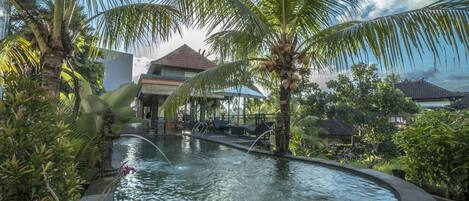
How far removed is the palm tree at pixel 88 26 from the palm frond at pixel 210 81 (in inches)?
93.0

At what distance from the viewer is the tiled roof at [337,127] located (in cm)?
1667

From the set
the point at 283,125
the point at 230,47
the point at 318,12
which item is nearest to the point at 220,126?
the point at 230,47

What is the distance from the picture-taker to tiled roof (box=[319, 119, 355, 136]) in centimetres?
1667

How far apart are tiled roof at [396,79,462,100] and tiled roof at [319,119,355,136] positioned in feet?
76.7

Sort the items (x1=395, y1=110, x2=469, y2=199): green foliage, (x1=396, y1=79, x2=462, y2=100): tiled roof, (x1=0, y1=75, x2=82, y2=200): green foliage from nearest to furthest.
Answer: (x1=0, y1=75, x2=82, y2=200): green foliage → (x1=395, y1=110, x2=469, y2=199): green foliage → (x1=396, y1=79, x2=462, y2=100): tiled roof

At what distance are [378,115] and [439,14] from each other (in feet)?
44.8

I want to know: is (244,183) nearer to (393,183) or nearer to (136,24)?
(393,183)

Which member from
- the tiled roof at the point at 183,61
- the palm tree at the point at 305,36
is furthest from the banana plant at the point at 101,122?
the tiled roof at the point at 183,61

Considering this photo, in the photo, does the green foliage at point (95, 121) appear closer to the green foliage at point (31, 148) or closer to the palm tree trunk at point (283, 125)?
the green foliage at point (31, 148)

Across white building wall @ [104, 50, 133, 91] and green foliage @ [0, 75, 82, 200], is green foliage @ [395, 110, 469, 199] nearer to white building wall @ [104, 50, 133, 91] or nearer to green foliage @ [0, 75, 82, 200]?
green foliage @ [0, 75, 82, 200]

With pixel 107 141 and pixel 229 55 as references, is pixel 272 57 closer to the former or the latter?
pixel 229 55

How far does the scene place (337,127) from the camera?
16.9 meters

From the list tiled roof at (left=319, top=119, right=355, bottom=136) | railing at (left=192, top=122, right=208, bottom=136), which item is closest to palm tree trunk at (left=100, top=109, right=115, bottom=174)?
railing at (left=192, top=122, right=208, bottom=136)

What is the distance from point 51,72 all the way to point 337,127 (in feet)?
51.1
